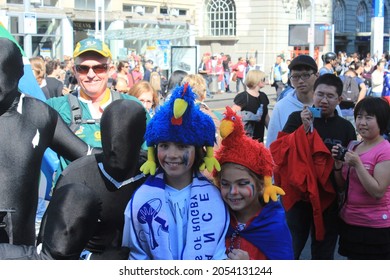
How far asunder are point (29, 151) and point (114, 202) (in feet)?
1.47

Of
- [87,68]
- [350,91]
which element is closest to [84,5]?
[350,91]

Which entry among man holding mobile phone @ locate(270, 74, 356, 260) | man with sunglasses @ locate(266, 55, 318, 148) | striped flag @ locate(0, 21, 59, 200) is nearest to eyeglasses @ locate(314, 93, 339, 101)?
man holding mobile phone @ locate(270, 74, 356, 260)

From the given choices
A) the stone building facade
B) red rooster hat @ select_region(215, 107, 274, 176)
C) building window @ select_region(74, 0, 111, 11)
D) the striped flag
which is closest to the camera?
red rooster hat @ select_region(215, 107, 274, 176)

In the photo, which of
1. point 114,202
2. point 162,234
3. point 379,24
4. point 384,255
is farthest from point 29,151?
point 379,24

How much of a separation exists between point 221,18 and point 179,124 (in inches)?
1599

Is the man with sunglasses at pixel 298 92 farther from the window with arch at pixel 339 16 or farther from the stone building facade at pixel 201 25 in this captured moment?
the window with arch at pixel 339 16

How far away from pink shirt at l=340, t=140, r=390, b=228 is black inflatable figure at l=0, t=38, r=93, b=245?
204cm

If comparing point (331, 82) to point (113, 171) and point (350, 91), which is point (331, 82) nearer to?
point (113, 171)

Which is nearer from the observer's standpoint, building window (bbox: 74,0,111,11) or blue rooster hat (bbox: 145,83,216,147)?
blue rooster hat (bbox: 145,83,216,147)

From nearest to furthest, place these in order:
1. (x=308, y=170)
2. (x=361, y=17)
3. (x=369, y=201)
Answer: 1. (x=369, y=201)
2. (x=308, y=170)
3. (x=361, y=17)

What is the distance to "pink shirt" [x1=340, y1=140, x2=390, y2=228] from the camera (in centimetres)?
388

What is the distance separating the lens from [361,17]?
52.2 meters

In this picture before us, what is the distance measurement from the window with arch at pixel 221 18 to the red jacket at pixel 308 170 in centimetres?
3815

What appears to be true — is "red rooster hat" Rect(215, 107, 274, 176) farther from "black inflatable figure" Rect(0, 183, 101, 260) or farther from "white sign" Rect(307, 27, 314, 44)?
"white sign" Rect(307, 27, 314, 44)
